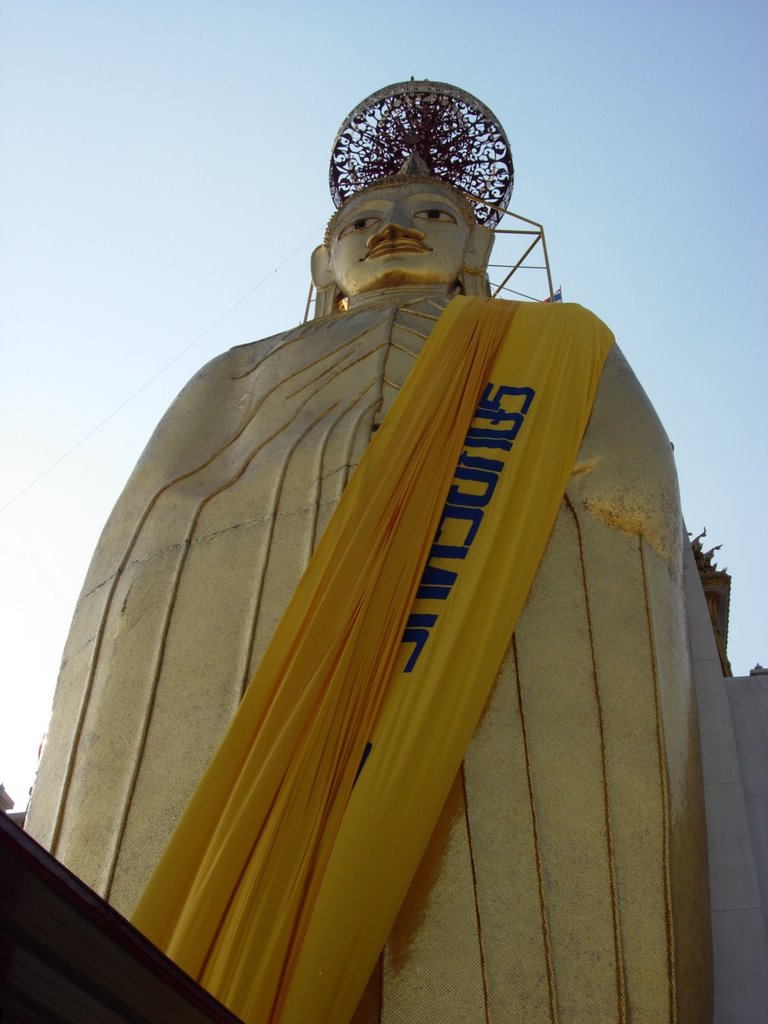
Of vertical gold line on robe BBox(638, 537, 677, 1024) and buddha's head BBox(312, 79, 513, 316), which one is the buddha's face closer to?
buddha's head BBox(312, 79, 513, 316)

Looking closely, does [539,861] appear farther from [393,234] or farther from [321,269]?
[321,269]

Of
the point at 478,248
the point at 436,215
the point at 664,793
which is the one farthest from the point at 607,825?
the point at 478,248

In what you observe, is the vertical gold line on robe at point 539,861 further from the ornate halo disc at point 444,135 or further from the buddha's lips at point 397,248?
the ornate halo disc at point 444,135

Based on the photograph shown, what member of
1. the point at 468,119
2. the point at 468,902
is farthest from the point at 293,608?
the point at 468,119

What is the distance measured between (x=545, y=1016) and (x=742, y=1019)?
2.60ft

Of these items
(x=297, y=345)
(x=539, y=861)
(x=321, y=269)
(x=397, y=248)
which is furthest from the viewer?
(x=321, y=269)

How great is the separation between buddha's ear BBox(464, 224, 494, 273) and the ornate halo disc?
1.14 metres

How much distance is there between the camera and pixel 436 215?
550 cm

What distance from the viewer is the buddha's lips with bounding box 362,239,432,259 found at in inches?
209

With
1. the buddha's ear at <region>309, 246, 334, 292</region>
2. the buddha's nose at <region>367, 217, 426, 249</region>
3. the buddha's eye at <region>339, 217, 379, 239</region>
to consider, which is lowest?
the buddha's nose at <region>367, 217, 426, 249</region>

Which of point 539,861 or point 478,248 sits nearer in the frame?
point 539,861

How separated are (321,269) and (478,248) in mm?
804

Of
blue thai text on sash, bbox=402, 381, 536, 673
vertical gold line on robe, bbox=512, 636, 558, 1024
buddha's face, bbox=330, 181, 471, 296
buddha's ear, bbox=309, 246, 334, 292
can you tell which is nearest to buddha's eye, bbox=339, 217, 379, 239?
buddha's face, bbox=330, 181, 471, 296

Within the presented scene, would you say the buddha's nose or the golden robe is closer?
the golden robe
